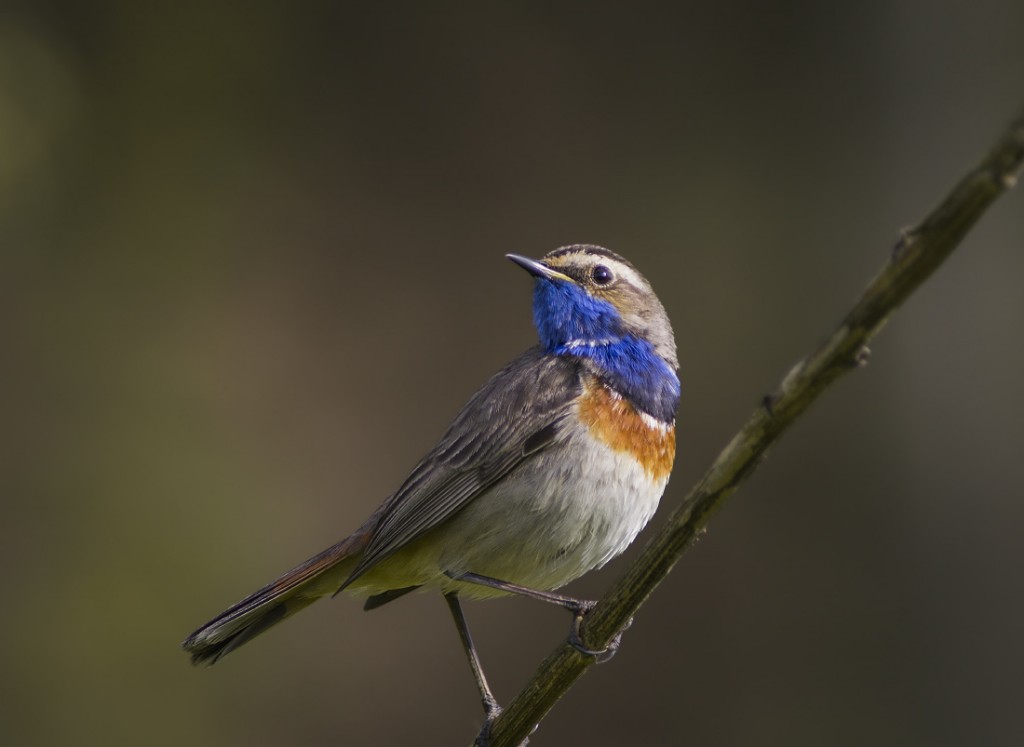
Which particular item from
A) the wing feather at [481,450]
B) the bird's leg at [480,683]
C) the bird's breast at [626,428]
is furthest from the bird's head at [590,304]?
the bird's leg at [480,683]

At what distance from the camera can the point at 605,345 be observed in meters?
3.64

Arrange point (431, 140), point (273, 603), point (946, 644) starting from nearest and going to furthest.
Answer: point (273, 603), point (946, 644), point (431, 140)

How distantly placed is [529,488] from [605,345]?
59 cm

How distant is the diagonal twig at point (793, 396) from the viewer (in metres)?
1.68

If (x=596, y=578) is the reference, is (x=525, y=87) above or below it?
above

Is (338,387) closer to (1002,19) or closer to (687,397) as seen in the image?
(687,397)

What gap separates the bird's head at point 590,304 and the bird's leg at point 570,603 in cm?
78

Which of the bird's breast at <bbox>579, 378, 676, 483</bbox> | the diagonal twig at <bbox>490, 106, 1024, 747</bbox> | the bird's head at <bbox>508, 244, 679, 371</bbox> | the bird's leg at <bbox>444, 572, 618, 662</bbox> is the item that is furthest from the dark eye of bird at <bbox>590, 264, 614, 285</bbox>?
the diagonal twig at <bbox>490, 106, 1024, 747</bbox>

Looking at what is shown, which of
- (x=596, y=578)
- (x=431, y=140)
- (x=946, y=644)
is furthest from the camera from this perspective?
(x=431, y=140)

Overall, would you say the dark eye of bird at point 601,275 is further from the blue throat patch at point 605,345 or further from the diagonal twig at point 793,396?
the diagonal twig at point 793,396

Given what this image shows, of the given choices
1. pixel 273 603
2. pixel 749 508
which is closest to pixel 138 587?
pixel 273 603

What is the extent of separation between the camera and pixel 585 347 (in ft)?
11.9

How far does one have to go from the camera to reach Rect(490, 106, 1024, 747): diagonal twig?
168cm

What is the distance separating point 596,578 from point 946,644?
226cm
